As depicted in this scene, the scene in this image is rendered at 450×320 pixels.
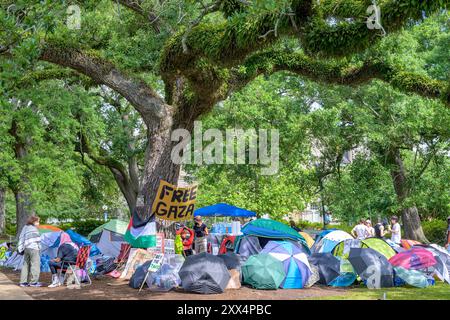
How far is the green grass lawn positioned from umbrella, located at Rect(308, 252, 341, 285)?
71cm

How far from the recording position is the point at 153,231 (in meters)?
12.6

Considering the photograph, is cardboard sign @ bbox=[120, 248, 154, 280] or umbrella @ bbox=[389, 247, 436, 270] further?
cardboard sign @ bbox=[120, 248, 154, 280]

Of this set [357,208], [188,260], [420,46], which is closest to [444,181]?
[357,208]

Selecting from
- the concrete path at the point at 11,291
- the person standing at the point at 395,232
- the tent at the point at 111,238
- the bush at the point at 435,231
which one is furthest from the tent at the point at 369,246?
the bush at the point at 435,231

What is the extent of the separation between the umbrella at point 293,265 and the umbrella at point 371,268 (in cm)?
104

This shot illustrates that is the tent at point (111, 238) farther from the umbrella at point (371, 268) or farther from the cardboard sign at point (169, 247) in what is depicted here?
the umbrella at point (371, 268)

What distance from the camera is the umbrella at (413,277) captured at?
455 inches

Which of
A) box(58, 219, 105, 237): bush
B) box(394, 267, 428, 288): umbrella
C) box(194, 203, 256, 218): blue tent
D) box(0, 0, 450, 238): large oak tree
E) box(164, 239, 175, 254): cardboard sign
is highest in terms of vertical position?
box(0, 0, 450, 238): large oak tree

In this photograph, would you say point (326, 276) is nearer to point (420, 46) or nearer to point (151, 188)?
point (151, 188)

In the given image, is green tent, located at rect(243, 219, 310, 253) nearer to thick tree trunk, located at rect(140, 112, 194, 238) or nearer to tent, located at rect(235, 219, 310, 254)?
tent, located at rect(235, 219, 310, 254)

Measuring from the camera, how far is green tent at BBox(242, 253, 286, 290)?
11055 millimetres

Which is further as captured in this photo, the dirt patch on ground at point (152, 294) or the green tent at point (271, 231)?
the green tent at point (271, 231)

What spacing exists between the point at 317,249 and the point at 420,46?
588 inches

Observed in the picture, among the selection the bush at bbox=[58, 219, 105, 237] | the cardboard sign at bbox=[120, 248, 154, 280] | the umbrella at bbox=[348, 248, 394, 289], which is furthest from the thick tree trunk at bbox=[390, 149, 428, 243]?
the bush at bbox=[58, 219, 105, 237]
